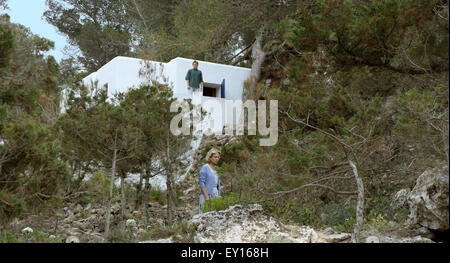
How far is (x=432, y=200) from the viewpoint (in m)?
5.11

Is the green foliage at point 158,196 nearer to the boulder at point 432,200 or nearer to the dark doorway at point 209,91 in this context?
the dark doorway at point 209,91

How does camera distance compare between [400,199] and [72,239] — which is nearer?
[400,199]

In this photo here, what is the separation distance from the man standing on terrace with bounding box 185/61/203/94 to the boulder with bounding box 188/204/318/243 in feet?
33.5

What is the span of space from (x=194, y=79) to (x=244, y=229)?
10737mm

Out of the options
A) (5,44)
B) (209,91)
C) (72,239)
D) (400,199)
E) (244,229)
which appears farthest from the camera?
(209,91)

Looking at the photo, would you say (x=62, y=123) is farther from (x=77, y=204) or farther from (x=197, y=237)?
(x=197, y=237)

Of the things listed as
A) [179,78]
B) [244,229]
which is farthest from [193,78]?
[244,229]

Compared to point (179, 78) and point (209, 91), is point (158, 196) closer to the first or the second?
point (179, 78)

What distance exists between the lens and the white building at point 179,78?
15242mm

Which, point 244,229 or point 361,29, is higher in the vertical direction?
point 361,29

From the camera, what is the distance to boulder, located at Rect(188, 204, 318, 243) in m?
5.15

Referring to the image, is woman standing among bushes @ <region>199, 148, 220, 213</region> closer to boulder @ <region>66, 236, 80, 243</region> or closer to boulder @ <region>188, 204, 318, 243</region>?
boulder @ <region>188, 204, 318, 243</region>

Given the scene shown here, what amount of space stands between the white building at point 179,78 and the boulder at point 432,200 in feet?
32.3

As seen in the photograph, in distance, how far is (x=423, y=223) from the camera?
531 centimetres
